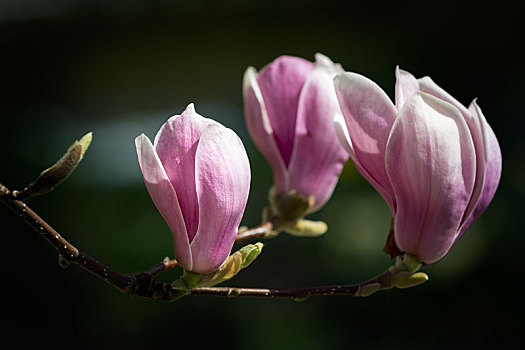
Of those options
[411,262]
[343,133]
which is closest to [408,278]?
[411,262]

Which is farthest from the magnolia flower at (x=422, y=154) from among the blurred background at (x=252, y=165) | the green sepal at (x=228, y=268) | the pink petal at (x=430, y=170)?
the blurred background at (x=252, y=165)

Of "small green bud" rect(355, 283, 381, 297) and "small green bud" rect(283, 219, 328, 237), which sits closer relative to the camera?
"small green bud" rect(355, 283, 381, 297)

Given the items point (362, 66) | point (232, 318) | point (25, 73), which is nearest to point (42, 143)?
point (25, 73)

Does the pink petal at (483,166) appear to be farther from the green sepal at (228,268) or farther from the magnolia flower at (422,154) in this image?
the green sepal at (228,268)

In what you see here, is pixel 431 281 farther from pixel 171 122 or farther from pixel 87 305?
pixel 171 122

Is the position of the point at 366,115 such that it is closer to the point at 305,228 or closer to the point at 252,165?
the point at 305,228

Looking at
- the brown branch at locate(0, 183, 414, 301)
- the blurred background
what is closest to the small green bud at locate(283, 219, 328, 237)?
the brown branch at locate(0, 183, 414, 301)

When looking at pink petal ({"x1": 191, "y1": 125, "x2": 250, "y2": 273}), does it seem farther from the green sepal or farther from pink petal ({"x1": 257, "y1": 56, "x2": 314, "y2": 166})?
pink petal ({"x1": 257, "y1": 56, "x2": 314, "y2": 166})
